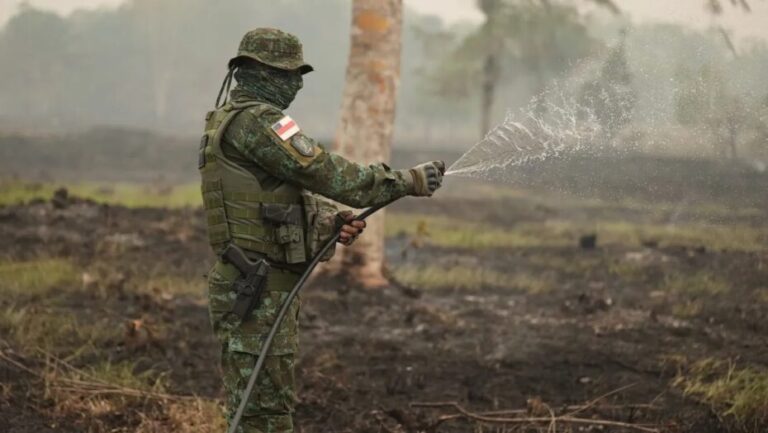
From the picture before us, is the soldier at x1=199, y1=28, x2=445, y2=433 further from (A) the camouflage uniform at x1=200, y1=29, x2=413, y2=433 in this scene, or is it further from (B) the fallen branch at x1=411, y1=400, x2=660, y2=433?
(B) the fallen branch at x1=411, y1=400, x2=660, y2=433

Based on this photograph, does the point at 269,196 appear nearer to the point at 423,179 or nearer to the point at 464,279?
the point at 423,179

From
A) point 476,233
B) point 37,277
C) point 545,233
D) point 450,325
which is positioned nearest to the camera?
point 450,325

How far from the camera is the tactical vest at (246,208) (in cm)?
369

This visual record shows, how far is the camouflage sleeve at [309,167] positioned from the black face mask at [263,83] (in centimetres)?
18

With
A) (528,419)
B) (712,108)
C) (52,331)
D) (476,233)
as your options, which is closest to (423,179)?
(528,419)

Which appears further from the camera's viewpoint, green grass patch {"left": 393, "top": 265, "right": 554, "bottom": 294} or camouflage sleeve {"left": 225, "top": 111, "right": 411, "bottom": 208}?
green grass patch {"left": 393, "top": 265, "right": 554, "bottom": 294}

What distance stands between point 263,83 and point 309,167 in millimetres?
439

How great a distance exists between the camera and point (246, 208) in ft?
12.1

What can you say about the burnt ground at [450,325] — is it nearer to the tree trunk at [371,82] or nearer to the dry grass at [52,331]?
the dry grass at [52,331]

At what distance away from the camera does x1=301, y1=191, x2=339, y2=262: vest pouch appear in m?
3.80

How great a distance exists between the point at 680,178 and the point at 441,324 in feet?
9.33

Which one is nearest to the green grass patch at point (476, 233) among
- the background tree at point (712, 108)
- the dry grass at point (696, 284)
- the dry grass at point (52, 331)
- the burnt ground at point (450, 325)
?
the burnt ground at point (450, 325)

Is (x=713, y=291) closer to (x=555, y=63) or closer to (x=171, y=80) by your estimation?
(x=555, y=63)

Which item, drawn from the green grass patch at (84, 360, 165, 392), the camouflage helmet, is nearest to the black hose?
the camouflage helmet
